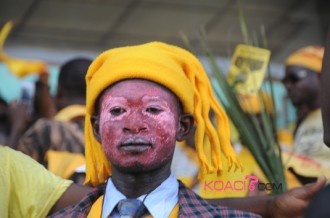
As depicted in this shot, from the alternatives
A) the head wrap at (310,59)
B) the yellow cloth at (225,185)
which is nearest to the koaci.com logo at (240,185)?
the yellow cloth at (225,185)

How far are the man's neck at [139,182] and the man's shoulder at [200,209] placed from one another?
0.29 ft

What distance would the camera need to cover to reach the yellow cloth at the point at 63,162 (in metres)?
4.14

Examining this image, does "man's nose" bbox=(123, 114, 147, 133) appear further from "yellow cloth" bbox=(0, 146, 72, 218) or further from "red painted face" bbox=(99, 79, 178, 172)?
"yellow cloth" bbox=(0, 146, 72, 218)

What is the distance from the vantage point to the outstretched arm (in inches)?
114

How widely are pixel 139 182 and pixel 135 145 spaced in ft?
0.43

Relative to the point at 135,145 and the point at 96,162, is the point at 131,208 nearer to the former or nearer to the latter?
the point at 135,145

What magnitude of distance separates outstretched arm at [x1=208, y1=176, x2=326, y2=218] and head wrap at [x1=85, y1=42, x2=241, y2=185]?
0.13 metres

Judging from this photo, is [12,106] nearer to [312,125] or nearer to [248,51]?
[312,125]

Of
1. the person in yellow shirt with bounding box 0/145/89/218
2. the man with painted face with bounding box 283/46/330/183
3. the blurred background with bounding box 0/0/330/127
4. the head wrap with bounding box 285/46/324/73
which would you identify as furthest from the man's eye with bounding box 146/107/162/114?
the blurred background with bounding box 0/0/330/127

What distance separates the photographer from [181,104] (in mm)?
2977

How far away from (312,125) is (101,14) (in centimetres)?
340

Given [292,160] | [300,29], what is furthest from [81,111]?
[300,29]

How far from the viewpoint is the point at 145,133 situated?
2834 mm

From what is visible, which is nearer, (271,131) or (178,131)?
(178,131)
